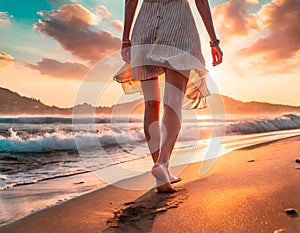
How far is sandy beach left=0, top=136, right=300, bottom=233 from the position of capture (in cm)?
126

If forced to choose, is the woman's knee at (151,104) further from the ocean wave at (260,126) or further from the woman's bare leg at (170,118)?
the ocean wave at (260,126)

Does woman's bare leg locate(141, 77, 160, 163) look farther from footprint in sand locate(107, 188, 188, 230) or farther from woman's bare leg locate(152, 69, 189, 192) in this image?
footprint in sand locate(107, 188, 188, 230)

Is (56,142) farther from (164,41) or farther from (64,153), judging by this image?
(164,41)

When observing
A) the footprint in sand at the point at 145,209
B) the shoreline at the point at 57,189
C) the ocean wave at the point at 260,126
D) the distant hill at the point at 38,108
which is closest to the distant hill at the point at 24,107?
the distant hill at the point at 38,108

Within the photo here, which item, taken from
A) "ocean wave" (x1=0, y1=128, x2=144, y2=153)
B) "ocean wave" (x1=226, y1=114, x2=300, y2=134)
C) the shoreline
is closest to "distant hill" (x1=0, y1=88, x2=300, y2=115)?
"ocean wave" (x1=226, y1=114, x2=300, y2=134)

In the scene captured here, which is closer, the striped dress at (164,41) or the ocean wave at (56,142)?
the striped dress at (164,41)

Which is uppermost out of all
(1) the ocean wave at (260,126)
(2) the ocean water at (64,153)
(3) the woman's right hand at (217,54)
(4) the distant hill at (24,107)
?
(4) the distant hill at (24,107)

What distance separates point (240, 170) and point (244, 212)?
109 cm

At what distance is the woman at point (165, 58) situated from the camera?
1.93 m

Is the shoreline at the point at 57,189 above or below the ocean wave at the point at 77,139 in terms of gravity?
below

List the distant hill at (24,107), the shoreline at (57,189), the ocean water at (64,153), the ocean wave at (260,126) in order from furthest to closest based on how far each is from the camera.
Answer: the distant hill at (24,107) → the ocean wave at (260,126) → the ocean water at (64,153) → the shoreline at (57,189)

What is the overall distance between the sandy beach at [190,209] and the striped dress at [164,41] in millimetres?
732

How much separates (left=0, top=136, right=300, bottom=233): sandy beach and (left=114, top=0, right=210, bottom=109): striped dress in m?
0.73

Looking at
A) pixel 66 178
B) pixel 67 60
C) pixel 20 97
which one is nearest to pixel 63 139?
pixel 66 178
